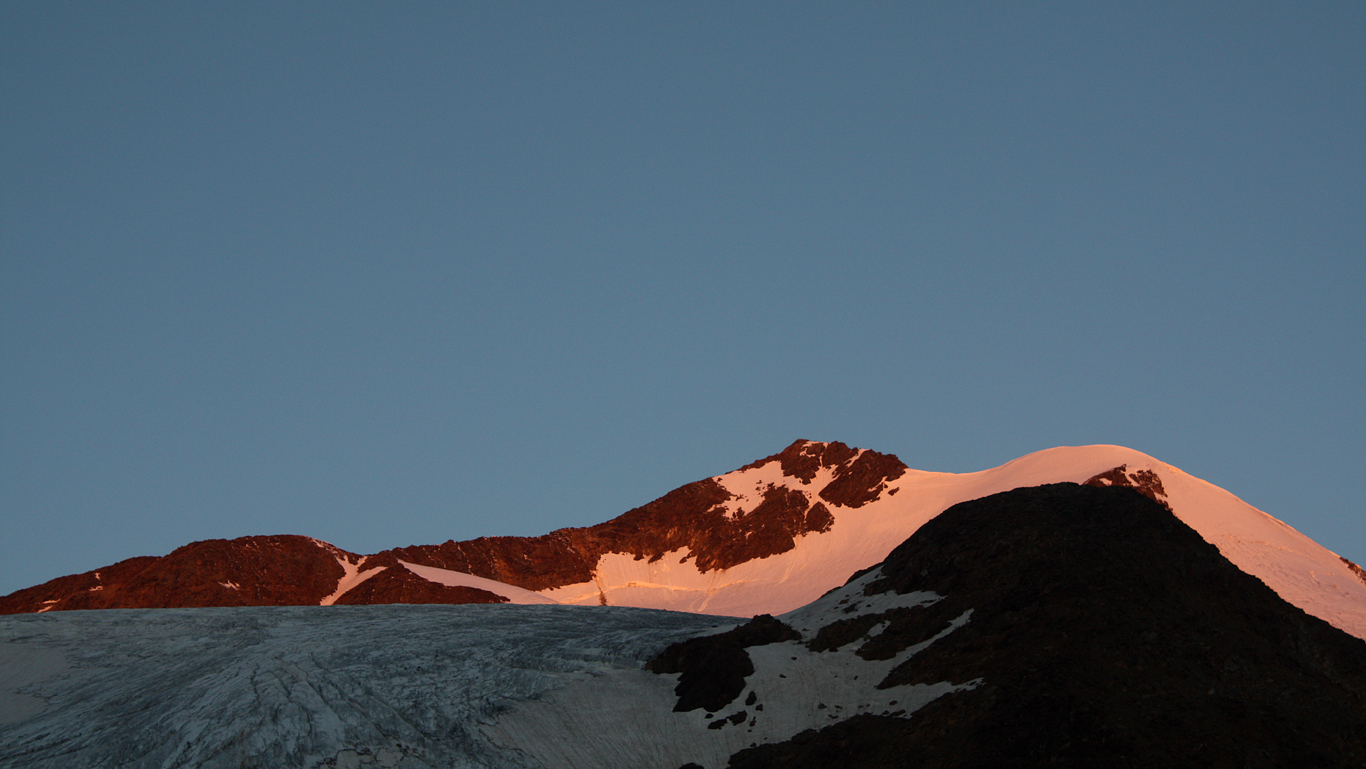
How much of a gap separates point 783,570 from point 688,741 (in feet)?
442

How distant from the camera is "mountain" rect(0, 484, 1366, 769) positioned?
36.3 meters

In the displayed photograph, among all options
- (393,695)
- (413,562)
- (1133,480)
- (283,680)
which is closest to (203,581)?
(413,562)

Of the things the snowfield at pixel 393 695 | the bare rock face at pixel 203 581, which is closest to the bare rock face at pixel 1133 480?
the snowfield at pixel 393 695

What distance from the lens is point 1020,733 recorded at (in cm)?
3459

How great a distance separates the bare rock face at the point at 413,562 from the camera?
161m

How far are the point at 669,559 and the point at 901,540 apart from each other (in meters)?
47.6

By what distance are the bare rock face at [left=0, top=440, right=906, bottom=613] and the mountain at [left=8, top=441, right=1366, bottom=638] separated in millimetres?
281

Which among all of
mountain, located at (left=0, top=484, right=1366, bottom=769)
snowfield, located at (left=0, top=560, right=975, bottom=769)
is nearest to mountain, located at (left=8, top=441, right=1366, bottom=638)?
mountain, located at (left=0, top=484, right=1366, bottom=769)

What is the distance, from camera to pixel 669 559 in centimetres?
19262

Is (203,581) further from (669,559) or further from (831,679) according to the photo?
(831,679)

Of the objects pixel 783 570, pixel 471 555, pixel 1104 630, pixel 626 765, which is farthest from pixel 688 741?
pixel 471 555

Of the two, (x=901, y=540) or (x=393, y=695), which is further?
(x=901, y=540)

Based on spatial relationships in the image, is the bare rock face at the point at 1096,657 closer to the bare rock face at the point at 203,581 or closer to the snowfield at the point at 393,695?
the snowfield at the point at 393,695

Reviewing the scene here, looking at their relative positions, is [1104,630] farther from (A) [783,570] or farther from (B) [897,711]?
(A) [783,570]
